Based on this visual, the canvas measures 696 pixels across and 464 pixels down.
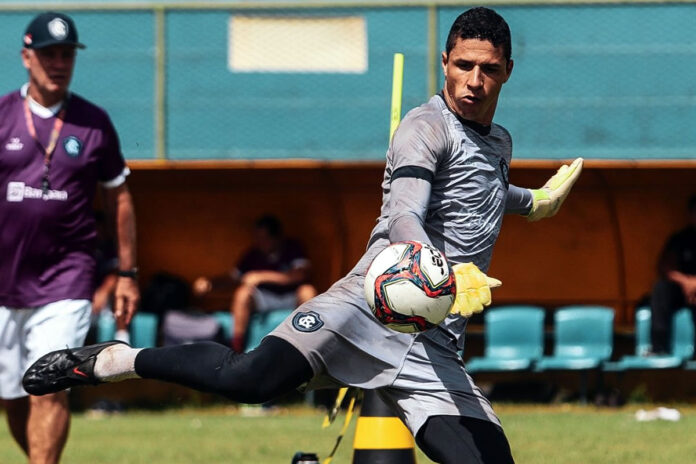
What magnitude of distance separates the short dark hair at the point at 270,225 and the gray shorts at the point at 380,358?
9.31 metres

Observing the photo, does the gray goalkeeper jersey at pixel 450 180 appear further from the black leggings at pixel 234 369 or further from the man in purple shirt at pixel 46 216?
the man in purple shirt at pixel 46 216

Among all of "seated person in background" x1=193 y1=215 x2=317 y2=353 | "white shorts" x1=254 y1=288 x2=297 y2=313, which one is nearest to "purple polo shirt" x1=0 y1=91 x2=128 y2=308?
"seated person in background" x1=193 y1=215 x2=317 y2=353

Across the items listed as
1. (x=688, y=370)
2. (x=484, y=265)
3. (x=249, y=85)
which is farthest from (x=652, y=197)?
(x=249, y=85)

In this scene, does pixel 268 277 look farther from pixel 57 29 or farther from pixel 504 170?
pixel 504 170

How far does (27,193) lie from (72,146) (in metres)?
0.34

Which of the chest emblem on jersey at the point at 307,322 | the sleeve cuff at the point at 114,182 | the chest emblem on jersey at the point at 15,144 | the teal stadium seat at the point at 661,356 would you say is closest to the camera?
the chest emblem on jersey at the point at 307,322

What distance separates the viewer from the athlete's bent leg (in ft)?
17.7

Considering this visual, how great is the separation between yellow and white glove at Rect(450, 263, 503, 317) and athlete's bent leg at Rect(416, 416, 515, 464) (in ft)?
1.92

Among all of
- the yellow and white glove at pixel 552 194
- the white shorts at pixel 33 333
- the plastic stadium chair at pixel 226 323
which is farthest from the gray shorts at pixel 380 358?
the plastic stadium chair at pixel 226 323

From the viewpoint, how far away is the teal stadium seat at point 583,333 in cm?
1453

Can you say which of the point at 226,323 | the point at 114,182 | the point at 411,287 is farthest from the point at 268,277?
the point at 411,287

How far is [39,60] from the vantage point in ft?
24.9

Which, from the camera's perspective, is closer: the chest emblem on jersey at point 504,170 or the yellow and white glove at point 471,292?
the yellow and white glove at point 471,292

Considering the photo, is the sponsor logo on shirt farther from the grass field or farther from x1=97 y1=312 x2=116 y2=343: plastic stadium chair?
x1=97 y1=312 x2=116 y2=343: plastic stadium chair
